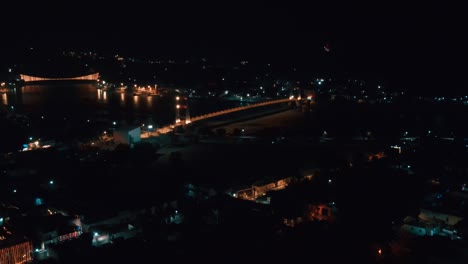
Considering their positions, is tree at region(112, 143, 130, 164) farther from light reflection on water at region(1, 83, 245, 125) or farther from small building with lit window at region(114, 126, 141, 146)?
light reflection on water at region(1, 83, 245, 125)

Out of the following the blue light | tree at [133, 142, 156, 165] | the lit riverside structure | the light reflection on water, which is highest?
the lit riverside structure

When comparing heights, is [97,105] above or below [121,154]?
below

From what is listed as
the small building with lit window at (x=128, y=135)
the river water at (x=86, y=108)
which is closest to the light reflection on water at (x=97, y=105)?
the river water at (x=86, y=108)

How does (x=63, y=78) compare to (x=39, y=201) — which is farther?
(x=63, y=78)

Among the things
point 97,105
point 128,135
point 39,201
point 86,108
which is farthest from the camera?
point 97,105

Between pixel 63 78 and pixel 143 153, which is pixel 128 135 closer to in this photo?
pixel 143 153

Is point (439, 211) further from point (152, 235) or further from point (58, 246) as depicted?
point (58, 246)

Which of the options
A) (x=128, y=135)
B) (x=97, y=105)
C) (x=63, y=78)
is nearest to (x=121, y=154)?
(x=128, y=135)

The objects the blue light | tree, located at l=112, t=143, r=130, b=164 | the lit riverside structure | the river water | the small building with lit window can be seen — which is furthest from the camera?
the lit riverside structure

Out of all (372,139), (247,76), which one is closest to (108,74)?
(247,76)

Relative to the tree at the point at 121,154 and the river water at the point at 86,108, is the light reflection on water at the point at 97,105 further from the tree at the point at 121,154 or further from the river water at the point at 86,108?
the tree at the point at 121,154

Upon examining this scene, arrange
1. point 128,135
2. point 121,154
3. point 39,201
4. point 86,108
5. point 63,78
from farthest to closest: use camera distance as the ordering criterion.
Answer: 1. point 63,78
2. point 86,108
3. point 128,135
4. point 121,154
5. point 39,201

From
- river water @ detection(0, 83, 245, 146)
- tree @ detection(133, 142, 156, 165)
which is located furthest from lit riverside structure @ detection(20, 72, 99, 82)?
tree @ detection(133, 142, 156, 165)
